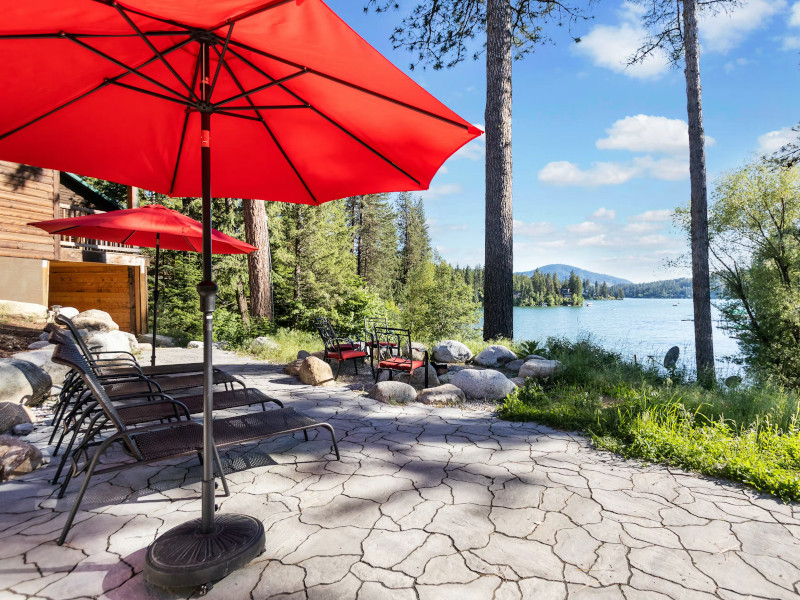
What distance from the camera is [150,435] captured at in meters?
2.90

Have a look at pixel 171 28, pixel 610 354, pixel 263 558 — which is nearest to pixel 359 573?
pixel 263 558


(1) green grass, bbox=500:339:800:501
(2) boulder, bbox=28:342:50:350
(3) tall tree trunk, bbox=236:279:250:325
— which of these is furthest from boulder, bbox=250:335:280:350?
(3) tall tree trunk, bbox=236:279:250:325

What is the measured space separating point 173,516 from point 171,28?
2796 mm

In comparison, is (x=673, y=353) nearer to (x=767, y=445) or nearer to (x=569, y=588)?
(x=767, y=445)

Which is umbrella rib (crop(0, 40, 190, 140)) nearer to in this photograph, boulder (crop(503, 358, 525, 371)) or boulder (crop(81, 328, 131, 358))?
boulder (crop(503, 358, 525, 371))

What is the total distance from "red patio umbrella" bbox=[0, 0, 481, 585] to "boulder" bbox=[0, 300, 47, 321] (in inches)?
430

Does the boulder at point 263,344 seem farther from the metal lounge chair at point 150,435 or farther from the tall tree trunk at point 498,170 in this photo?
the metal lounge chair at point 150,435

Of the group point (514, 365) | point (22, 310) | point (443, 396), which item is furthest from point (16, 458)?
point (22, 310)

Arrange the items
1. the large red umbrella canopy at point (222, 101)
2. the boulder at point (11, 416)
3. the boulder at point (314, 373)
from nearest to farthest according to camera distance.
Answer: the large red umbrella canopy at point (222, 101), the boulder at point (11, 416), the boulder at point (314, 373)

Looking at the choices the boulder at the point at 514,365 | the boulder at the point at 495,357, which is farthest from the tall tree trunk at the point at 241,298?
the boulder at the point at 514,365

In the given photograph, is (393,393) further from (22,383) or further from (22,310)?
(22,310)

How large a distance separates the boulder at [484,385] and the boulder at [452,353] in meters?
2.53

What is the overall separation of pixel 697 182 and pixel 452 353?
7583 mm

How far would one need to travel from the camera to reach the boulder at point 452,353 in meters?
8.83
